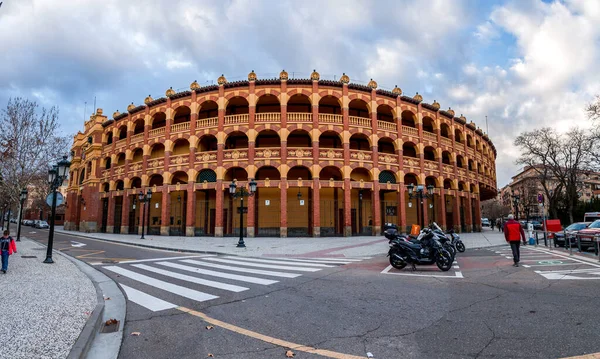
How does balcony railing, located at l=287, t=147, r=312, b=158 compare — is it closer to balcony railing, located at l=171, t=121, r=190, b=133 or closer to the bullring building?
the bullring building

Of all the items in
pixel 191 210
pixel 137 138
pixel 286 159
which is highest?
pixel 137 138

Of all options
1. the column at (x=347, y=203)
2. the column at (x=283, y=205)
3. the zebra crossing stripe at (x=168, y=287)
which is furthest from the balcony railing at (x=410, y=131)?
the zebra crossing stripe at (x=168, y=287)

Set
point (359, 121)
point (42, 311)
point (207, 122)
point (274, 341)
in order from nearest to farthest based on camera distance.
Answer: point (274, 341), point (42, 311), point (359, 121), point (207, 122)

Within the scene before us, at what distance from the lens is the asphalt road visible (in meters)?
3.76

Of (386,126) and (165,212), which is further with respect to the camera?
(386,126)

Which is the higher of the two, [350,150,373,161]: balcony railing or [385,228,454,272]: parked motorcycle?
[350,150,373,161]: balcony railing

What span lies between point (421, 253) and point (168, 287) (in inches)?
288

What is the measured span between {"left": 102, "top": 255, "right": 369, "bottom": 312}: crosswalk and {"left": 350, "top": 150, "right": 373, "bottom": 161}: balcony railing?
17691 mm

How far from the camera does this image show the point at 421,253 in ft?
31.5

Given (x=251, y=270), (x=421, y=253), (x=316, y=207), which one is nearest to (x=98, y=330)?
(x=251, y=270)

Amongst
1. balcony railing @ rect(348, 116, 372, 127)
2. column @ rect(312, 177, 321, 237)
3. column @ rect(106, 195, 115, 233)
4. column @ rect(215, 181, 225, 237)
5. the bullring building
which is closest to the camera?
column @ rect(312, 177, 321, 237)

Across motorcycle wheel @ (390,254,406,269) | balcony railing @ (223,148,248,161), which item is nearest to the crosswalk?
motorcycle wheel @ (390,254,406,269)

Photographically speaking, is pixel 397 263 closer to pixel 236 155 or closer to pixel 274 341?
pixel 274 341

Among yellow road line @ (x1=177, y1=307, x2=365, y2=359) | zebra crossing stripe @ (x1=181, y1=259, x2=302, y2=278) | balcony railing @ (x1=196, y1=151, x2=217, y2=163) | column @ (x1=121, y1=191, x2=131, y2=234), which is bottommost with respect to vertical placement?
zebra crossing stripe @ (x1=181, y1=259, x2=302, y2=278)
